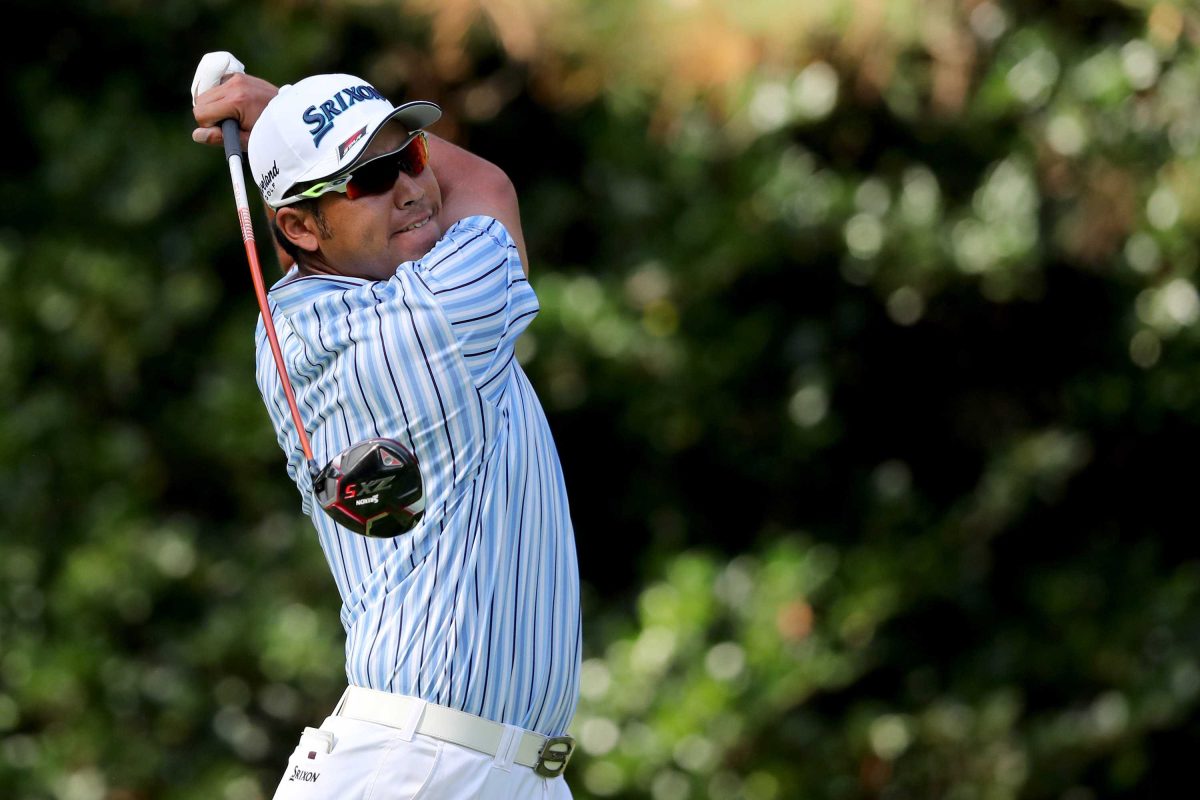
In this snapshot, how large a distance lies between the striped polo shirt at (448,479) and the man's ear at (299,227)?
10 cm

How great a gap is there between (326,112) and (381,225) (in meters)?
0.20

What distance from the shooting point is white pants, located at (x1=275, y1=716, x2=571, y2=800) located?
8.36 ft

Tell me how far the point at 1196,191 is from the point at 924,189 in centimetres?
96

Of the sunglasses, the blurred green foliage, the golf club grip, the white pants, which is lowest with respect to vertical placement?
the blurred green foliage

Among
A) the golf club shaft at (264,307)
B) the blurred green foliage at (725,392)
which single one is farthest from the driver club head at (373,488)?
the blurred green foliage at (725,392)

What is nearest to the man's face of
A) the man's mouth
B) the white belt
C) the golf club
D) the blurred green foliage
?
the man's mouth

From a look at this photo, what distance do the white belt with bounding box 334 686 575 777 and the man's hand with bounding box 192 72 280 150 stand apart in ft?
3.13

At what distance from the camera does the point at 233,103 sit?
9.34 ft

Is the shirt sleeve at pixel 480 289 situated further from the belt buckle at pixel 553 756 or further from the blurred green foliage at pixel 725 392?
the blurred green foliage at pixel 725 392

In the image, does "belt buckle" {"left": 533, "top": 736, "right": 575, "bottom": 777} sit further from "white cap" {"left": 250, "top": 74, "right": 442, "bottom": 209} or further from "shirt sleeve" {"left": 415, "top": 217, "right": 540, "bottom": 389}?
"white cap" {"left": 250, "top": 74, "right": 442, "bottom": 209}

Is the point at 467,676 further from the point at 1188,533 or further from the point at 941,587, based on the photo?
the point at 1188,533

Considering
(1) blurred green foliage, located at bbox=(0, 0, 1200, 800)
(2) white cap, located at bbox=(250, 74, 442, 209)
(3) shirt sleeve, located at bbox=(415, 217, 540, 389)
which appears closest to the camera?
(3) shirt sleeve, located at bbox=(415, 217, 540, 389)

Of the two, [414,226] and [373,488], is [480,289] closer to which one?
[414,226]

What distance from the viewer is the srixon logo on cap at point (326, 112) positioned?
2.65m
